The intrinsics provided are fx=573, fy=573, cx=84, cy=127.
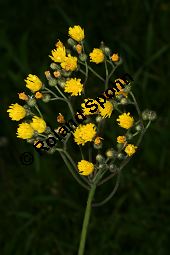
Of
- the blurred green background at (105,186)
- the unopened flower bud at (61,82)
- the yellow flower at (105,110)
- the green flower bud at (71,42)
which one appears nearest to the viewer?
the yellow flower at (105,110)

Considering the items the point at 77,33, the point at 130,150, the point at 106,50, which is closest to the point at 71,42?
the point at 77,33

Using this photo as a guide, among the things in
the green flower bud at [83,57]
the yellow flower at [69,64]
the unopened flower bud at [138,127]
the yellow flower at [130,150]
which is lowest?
the yellow flower at [130,150]

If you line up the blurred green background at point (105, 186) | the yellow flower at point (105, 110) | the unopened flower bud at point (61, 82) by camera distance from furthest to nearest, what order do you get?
the blurred green background at point (105, 186) < the unopened flower bud at point (61, 82) < the yellow flower at point (105, 110)

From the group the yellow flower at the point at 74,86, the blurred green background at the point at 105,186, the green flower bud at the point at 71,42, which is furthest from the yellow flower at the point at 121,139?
the blurred green background at the point at 105,186

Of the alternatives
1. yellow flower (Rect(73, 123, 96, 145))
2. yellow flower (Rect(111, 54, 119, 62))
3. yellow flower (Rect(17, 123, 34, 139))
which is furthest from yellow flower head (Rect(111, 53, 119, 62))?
yellow flower (Rect(17, 123, 34, 139))

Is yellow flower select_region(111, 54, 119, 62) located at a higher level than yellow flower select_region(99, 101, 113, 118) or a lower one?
higher

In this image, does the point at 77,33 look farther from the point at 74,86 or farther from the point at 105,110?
the point at 105,110

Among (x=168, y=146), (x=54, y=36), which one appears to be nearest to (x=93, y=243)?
(x=168, y=146)

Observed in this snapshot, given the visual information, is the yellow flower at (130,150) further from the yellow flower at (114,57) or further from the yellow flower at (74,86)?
the yellow flower at (114,57)

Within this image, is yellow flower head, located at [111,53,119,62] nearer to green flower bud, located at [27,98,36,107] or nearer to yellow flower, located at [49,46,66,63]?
yellow flower, located at [49,46,66,63]
